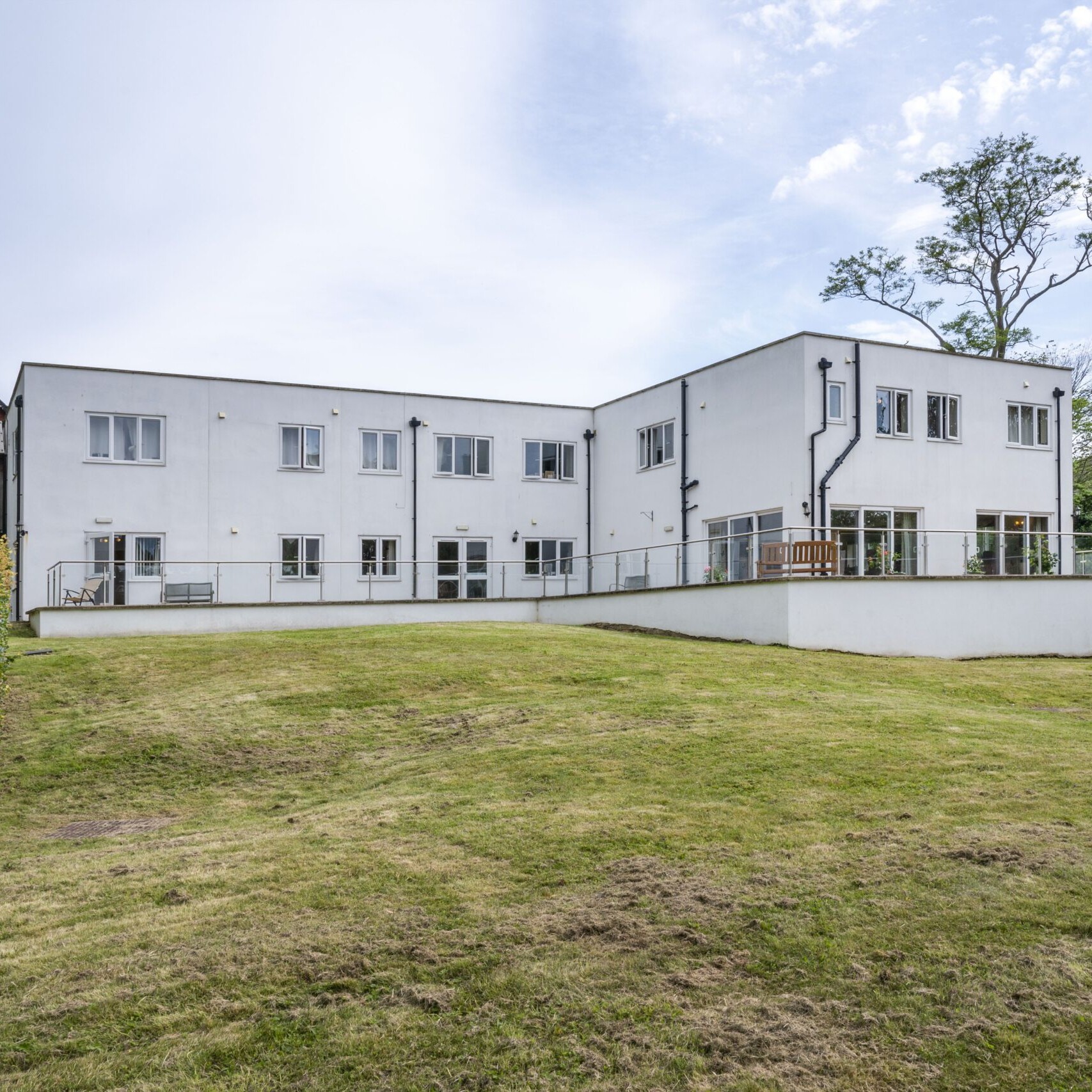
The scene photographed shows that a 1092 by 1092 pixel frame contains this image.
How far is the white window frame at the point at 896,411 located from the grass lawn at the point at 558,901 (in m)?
13.9

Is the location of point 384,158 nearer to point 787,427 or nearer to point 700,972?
point 787,427

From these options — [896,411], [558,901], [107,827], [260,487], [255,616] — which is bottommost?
[107,827]

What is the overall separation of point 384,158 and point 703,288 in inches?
365

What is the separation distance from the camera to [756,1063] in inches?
160

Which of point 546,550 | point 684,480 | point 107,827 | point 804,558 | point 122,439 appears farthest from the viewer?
point 546,550

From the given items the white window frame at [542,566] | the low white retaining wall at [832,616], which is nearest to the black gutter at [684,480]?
the white window frame at [542,566]

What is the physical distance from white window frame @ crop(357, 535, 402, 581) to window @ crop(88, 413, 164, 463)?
5.91 m

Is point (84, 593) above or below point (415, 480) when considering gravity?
below

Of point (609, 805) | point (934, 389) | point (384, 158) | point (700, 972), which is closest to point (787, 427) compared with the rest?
point (934, 389)

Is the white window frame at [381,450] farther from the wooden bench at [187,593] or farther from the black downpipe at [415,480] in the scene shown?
the wooden bench at [187,593]

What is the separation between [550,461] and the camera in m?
32.2

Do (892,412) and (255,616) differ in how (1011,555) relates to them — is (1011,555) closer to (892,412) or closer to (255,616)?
(892,412)

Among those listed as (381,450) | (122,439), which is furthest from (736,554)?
(122,439)

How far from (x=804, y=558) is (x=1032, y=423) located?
11.1m
